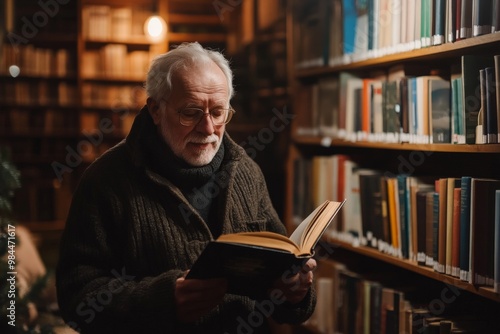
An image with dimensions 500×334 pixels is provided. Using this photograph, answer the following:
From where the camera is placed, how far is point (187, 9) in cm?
629

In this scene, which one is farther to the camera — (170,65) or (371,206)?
(371,206)

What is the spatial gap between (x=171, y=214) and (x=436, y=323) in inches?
42.0

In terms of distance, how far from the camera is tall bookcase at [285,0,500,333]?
222cm

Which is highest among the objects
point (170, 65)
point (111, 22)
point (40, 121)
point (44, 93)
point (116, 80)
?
point (111, 22)

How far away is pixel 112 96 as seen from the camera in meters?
6.00

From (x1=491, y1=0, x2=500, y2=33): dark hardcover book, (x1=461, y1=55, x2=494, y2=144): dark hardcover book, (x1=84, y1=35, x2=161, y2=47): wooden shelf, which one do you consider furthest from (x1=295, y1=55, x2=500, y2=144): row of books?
(x1=84, y1=35, x2=161, y2=47): wooden shelf

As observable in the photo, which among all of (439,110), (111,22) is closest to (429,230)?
→ (439,110)

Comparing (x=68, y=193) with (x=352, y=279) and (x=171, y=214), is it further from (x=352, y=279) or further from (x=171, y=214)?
(x=171, y=214)

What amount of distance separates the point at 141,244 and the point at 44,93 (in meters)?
4.63

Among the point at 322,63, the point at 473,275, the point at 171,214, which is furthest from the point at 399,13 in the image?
the point at 171,214

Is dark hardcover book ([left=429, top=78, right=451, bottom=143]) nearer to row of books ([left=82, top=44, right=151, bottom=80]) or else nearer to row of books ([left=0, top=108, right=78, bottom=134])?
row of books ([left=82, top=44, right=151, bottom=80])

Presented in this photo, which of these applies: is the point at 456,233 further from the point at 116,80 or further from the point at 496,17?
the point at 116,80

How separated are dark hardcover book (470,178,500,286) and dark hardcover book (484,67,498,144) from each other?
0.14 m

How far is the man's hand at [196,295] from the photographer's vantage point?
154 centimetres
